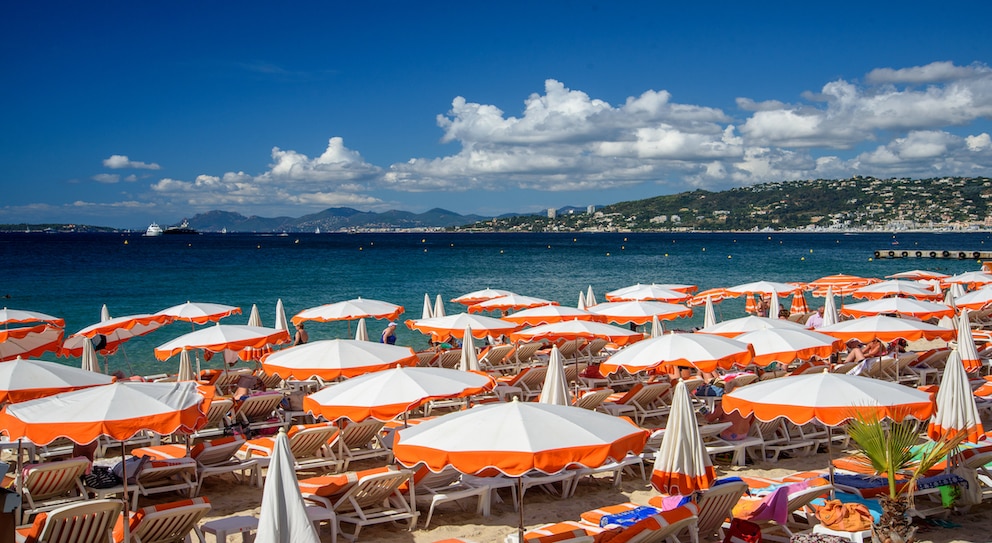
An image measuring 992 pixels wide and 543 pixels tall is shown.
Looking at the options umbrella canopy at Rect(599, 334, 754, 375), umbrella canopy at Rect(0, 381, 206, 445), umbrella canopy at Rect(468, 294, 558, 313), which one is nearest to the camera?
umbrella canopy at Rect(0, 381, 206, 445)

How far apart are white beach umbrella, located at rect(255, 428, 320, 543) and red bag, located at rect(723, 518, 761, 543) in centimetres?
345

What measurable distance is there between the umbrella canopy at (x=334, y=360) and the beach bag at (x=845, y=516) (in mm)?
4459

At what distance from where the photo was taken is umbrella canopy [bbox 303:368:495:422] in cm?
692

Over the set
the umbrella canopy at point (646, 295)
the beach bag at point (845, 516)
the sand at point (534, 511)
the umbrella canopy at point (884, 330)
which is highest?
the umbrella canopy at point (884, 330)

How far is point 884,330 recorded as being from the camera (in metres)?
10.1

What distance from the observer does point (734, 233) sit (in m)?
186

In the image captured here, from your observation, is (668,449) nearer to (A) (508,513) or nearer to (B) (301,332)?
(A) (508,513)

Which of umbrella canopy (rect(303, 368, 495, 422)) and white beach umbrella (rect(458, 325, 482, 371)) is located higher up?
umbrella canopy (rect(303, 368, 495, 422))

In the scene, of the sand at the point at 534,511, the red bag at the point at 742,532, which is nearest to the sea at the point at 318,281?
the sand at the point at 534,511

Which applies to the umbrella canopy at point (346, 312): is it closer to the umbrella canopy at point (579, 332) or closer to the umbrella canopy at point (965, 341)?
the umbrella canopy at point (579, 332)

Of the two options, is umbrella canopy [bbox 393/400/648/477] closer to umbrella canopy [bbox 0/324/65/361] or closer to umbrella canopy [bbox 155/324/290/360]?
umbrella canopy [bbox 155/324/290/360]

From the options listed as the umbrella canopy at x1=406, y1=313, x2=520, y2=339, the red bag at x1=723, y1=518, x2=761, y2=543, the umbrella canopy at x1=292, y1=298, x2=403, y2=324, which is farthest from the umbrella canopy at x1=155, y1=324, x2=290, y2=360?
the red bag at x1=723, y1=518, x2=761, y2=543

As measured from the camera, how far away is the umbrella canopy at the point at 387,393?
6.92 meters

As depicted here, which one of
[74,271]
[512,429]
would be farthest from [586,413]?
[74,271]
